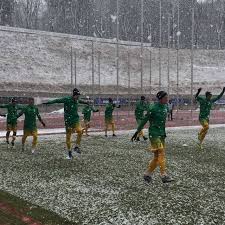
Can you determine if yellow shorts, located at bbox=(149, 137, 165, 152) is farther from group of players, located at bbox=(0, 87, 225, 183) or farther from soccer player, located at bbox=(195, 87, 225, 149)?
soccer player, located at bbox=(195, 87, 225, 149)

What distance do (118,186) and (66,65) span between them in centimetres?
6559

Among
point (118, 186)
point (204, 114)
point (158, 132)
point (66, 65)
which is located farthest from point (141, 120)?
point (66, 65)

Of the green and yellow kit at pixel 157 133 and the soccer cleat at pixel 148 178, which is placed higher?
the green and yellow kit at pixel 157 133

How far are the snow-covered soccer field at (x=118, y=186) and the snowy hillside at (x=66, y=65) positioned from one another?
48.8 meters

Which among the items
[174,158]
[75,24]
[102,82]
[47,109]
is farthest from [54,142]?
[75,24]

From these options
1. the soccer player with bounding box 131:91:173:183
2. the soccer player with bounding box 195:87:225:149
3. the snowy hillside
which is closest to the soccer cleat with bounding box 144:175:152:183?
the soccer player with bounding box 131:91:173:183

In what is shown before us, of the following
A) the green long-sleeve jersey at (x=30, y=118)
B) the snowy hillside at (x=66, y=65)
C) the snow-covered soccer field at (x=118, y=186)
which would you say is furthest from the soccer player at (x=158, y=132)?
the snowy hillside at (x=66, y=65)

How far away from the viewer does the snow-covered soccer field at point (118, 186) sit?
8.03m

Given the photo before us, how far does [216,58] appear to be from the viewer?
311 feet

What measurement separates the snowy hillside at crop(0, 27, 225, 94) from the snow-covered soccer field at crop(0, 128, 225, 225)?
4880cm

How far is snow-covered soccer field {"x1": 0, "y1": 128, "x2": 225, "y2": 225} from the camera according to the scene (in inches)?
316

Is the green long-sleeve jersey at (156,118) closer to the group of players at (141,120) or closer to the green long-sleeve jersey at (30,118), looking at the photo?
the group of players at (141,120)

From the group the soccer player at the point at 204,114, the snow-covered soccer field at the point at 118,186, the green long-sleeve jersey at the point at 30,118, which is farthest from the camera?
the soccer player at the point at 204,114

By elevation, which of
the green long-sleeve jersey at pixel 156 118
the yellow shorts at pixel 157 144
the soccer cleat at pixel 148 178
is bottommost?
the soccer cleat at pixel 148 178
